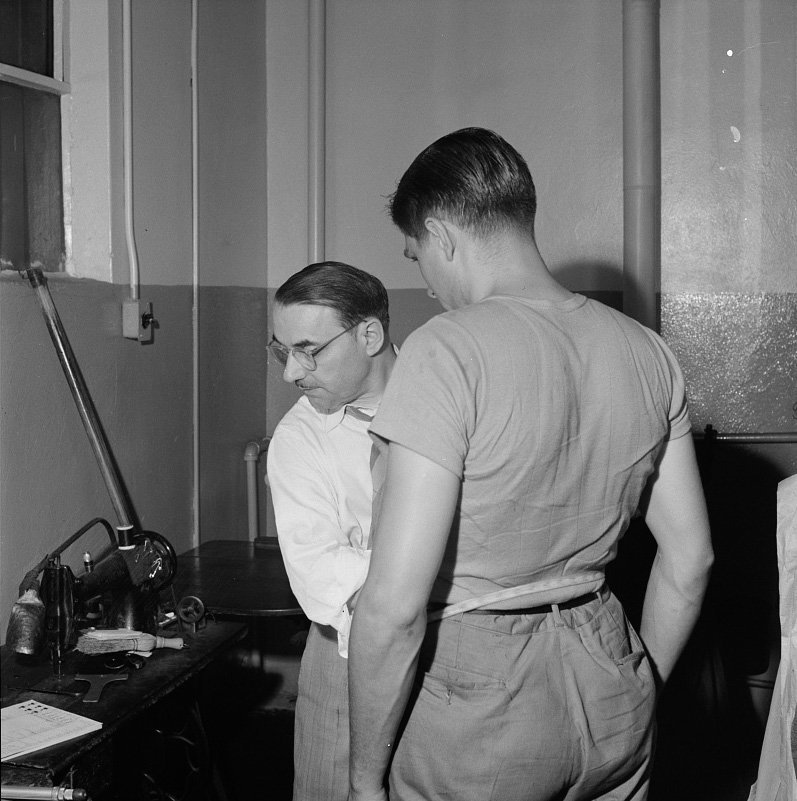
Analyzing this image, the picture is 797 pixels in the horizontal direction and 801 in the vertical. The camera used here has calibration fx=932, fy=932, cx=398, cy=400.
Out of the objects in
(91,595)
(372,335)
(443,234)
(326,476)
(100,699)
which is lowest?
(100,699)

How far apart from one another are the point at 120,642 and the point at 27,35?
1598mm

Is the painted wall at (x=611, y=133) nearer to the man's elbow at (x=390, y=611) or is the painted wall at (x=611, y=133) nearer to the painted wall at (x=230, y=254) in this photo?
the painted wall at (x=230, y=254)

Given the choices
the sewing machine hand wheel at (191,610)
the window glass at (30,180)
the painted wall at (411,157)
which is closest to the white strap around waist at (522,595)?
the sewing machine hand wheel at (191,610)

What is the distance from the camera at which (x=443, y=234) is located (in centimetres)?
126

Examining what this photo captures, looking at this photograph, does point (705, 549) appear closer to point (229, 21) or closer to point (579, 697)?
point (579, 697)

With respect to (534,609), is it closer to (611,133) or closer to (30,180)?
(30,180)

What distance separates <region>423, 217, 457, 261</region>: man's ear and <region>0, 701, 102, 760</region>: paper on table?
1.05 metres

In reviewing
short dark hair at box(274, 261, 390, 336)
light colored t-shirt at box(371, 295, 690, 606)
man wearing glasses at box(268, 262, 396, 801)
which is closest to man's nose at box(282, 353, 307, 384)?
man wearing glasses at box(268, 262, 396, 801)

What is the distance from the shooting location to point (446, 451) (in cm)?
112

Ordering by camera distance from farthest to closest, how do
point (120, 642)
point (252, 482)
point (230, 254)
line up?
point (252, 482), point (230, 254), point (120, 642)

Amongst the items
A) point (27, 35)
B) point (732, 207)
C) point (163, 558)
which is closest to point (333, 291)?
point (163, 558)

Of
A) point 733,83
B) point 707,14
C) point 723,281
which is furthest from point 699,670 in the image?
point 707,14

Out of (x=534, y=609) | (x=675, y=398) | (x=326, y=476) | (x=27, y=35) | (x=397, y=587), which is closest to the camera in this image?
(x=397, y=587)

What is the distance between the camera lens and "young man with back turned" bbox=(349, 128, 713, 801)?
1.15 metres
